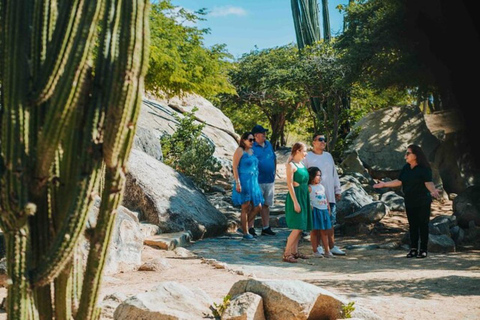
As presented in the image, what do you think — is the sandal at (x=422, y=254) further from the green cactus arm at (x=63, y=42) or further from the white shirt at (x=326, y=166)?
the green cactus arm at (x=63, y=42)

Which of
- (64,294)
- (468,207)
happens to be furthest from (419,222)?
(64,294)

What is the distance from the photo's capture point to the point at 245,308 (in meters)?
5.27

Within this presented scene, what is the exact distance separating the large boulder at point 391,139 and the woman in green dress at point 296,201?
10336 millimetres

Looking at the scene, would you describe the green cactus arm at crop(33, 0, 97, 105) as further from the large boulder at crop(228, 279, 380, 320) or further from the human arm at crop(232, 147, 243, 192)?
the human arm at crop(232, 147, 243, 192)

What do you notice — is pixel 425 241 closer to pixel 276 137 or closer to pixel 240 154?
pixel 240 154

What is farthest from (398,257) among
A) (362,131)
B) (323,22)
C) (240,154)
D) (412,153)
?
(323,22)

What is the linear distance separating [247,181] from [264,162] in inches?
29.1

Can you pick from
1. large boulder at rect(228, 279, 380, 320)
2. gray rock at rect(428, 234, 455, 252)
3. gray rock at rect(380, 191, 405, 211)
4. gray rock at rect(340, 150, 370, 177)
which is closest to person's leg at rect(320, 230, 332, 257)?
gray rock at rect(428, 234, 455, 252)

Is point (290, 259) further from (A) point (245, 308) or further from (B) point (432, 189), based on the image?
(A) point (245, 308)

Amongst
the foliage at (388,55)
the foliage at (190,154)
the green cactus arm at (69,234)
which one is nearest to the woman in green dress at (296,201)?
the foliage at (388,55)

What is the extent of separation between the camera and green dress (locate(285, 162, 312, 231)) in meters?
8.77

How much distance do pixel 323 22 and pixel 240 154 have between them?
20.1 meters

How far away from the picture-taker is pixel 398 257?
9.73 metres

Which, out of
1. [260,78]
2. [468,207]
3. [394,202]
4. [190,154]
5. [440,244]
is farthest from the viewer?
[260,78]
